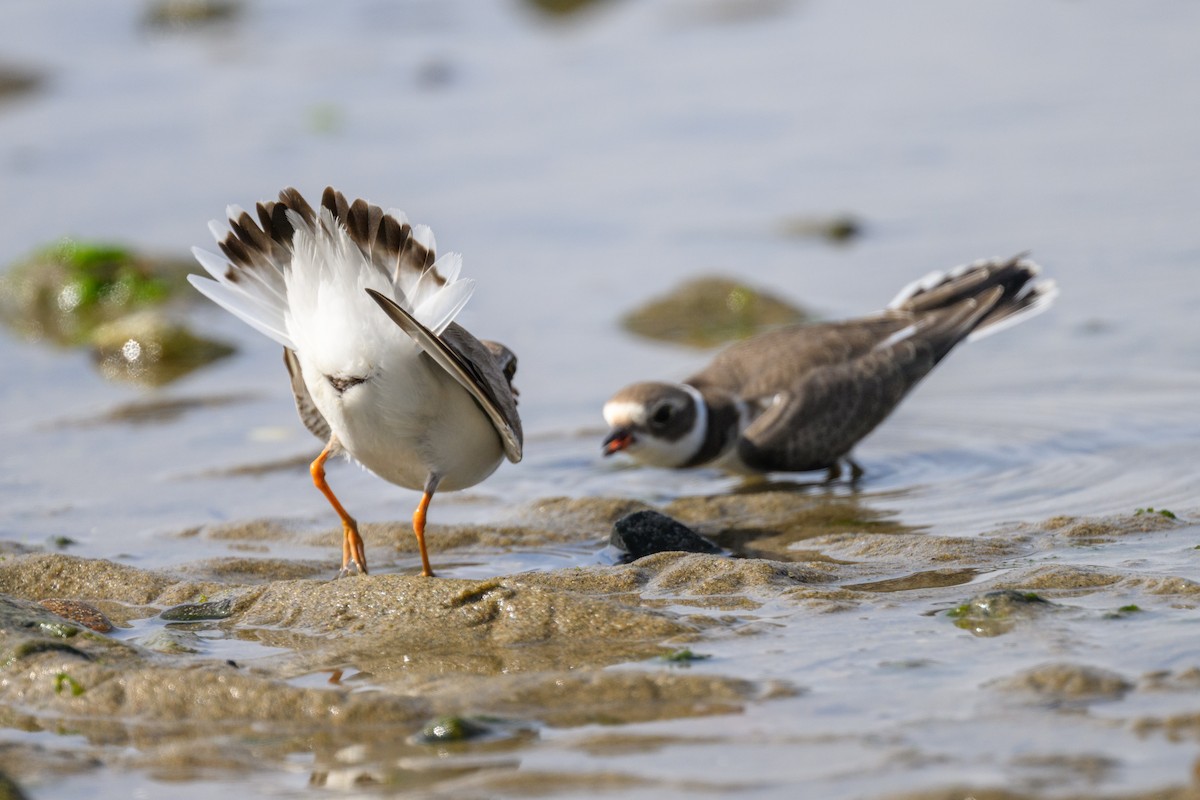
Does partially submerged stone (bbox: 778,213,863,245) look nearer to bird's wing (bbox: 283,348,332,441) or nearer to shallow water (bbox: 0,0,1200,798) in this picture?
shallow water (bbox: 0,0,1200,798)

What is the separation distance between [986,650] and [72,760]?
2.60 metres

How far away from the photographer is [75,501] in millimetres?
7789

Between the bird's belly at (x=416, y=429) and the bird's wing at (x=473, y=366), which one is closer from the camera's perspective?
the bird's wing at (x=473, y=366)

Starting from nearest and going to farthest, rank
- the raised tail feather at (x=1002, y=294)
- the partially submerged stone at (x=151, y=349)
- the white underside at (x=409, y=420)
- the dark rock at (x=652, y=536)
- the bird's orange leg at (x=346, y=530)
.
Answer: the white underside at (x=409, y=420), the bird's orange leg at (x=346, y=530), the dark rock at (x=652, y=536), the raised tail feather at (x=1002, y=294), the partially submerged stone at (x=151, y=349)

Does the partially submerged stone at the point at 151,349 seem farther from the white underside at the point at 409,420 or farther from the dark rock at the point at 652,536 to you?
the dark rock at the point at 652,536

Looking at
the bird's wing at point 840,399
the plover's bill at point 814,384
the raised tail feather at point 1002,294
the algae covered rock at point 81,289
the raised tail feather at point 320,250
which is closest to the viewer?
the raised tail feather at point 320,250

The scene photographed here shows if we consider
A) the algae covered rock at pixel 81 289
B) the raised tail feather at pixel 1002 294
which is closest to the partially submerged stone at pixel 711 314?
the raised tail feather at pixel 1002 294

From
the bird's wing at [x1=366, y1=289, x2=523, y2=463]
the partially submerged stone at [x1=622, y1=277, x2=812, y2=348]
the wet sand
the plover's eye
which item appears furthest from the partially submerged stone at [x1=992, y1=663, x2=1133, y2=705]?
the partially submerged stone at [x1=622, y1=277, x2=812, y2=348]

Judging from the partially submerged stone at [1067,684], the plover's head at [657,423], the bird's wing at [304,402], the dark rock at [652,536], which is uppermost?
the bird's wing at [304,402]

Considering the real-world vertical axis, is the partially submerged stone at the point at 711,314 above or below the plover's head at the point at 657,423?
above

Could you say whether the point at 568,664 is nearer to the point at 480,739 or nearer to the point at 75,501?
the point at 480,739

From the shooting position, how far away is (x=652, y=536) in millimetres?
6371

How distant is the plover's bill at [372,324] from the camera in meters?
5.32

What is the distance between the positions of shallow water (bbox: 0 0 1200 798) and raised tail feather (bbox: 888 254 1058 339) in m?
0.35
